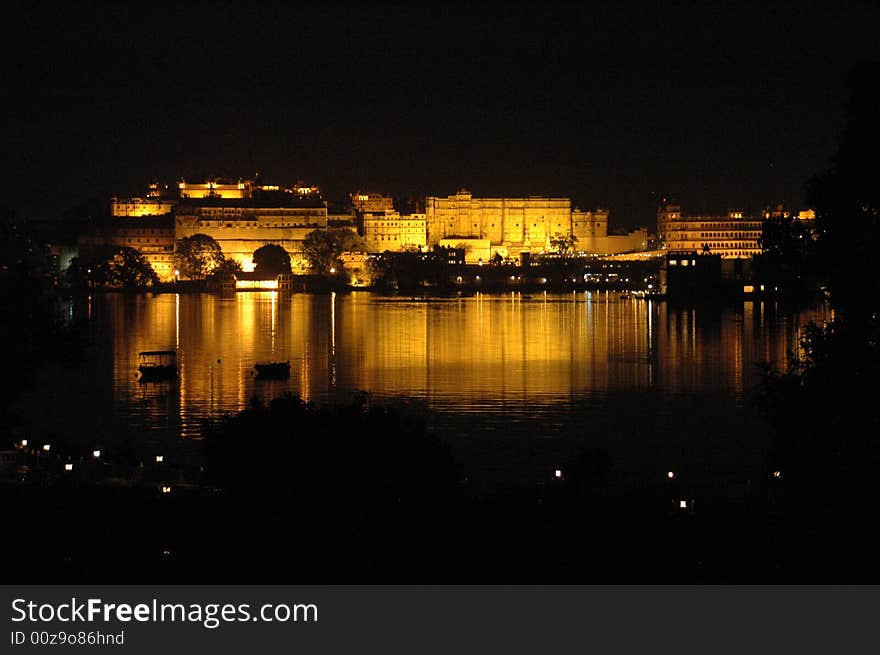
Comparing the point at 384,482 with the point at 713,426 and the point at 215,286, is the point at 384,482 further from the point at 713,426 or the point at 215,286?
the point at 215,286

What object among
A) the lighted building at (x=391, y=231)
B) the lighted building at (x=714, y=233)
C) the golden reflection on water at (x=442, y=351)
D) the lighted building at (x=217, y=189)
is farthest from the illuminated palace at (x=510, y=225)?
the golden reflection on water at (x=442, y=351)

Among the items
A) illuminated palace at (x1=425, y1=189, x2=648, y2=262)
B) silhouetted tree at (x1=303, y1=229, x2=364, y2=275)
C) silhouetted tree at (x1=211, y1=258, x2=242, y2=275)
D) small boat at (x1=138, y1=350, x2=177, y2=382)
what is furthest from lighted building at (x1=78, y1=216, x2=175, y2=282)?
small boat at (x1=138, y1=350, x2=177, y2=382)

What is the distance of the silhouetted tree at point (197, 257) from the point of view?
6025 cm

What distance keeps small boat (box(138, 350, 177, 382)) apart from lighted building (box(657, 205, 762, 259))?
52900 millimetres

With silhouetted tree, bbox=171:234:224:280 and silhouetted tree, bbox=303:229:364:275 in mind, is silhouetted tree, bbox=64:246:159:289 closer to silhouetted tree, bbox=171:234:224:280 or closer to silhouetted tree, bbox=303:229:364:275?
silhouetted tree, bbox=171:234:224:280

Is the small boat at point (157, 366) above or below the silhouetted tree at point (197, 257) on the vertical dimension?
below

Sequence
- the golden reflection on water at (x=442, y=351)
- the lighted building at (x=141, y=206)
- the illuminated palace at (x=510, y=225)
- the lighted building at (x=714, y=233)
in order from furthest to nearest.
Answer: the lighted building at (x=714, y=233), the illuminated palace at (x=510, y=225), the lighted building at (x=141, y=206), the golden reflection on water at (x=442, y=351)

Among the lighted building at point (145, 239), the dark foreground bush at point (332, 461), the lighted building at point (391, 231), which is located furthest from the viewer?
the lighted building at point (391, 231)

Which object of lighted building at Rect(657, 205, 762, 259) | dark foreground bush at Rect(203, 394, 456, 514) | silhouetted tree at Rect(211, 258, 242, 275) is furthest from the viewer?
lighted building at Rect(657, 205, 762, 259)

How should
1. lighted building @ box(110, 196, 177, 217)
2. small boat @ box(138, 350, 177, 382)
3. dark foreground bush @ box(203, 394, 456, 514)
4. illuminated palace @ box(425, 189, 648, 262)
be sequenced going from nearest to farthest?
A: dark foreground bush @ box(203, 394, 456, 514)
small boat @ box(138, 350, 177, 382)
lighted building @ box(110, 196, 177, 217)
illuminated palace @ box(425, 189, 648, 262)

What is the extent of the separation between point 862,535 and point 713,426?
881 centimetres

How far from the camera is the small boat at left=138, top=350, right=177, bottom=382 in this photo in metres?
20.9

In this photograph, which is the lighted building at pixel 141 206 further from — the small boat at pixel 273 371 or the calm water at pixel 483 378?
the small boat at pixel 273 371

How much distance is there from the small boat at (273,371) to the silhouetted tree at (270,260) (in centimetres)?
4038
